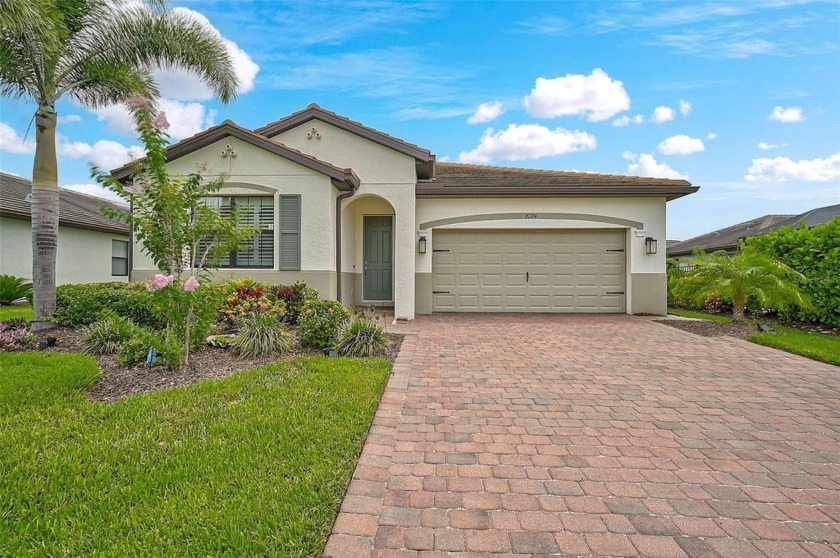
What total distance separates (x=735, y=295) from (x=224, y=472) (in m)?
11.4

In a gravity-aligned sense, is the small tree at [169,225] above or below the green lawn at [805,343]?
above

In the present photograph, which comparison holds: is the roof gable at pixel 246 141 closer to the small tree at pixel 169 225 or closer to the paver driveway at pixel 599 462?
the small tree at pixel 169 225

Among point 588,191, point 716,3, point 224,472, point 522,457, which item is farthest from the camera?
point 588,191

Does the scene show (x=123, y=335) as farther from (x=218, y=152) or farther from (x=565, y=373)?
(x=565, y=373)

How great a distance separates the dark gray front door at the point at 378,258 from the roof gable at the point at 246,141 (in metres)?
3.04

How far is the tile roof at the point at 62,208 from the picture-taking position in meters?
13.3

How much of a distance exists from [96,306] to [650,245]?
44.8 ft

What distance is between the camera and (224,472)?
2.82 metres

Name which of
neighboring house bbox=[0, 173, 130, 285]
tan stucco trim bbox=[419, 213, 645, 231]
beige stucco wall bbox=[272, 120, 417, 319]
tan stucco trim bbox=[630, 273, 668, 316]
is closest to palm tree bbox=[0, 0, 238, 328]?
beige stucco wall bbox=[272, 120, 417, 319]

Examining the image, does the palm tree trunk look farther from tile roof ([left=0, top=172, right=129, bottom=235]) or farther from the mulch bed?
tile roof ([left=0, top=172, right=129, bottom=235])

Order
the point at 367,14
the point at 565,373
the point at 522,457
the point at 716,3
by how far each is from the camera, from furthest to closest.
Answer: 1. the point at 367,14
2. the point at 716,3
3. the point at 565,373
4. the point at 522,457

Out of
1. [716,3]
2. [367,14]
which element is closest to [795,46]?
[716,3]

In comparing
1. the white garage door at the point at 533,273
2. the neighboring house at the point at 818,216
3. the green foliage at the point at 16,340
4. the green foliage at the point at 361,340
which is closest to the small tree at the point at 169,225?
the green foliage at the point at 361,340

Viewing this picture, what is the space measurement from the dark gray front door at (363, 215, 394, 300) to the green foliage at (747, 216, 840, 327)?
34.4 feet
